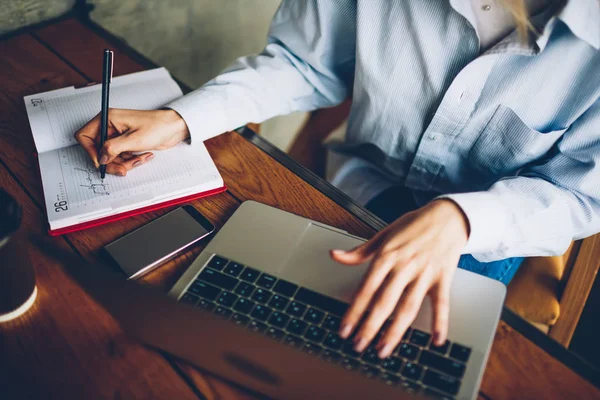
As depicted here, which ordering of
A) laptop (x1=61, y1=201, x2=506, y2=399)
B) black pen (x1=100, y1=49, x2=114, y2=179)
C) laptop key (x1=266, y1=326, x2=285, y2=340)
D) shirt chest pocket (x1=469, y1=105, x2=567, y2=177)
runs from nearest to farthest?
laptop (x1=61, y1=201, x2=506, y2=399), laptop key (x1=266, y1=326, x2=285, y2=340), black pen (x1=100, y1=49, x2=114, y2=179), shirt chest pocket (x1=469, y1=105, x2=567, y2=177)

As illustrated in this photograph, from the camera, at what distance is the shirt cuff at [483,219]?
646 mm

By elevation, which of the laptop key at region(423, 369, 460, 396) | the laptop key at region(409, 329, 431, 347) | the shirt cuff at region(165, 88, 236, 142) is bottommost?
the laptop key at region(423, 369, 460, 396)

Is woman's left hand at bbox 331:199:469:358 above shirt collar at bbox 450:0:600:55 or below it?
below

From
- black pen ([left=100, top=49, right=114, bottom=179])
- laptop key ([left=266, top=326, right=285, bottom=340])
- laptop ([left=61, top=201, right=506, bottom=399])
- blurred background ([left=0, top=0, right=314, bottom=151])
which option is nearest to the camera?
laptop ([left=61, top=201, right=506, bottom=399])

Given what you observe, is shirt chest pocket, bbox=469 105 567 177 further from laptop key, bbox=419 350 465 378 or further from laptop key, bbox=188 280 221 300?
laptop key, bbox=188 280 221 300

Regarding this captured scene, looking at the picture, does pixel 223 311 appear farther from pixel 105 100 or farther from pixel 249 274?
pixel 105 100

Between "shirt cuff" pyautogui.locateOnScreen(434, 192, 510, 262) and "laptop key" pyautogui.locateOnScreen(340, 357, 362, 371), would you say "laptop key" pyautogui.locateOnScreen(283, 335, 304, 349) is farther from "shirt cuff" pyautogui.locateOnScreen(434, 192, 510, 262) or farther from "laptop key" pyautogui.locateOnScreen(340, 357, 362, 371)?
"shirt cuff" pyautogui.locateOnScreen(434, 192, 510, 262)

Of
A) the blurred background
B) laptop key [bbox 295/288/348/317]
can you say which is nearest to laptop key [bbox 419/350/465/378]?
laptop key [bbox 295/288/348/317]

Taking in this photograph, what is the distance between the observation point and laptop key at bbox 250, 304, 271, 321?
57 cm

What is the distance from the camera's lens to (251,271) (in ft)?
2.04

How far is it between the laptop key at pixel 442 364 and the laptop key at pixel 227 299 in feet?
0.75

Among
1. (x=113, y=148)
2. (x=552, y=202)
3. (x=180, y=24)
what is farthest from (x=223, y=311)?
(x=180, y=24)

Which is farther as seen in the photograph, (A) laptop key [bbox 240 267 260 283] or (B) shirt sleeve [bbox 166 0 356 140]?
(B) shirt sleeve [bbox 166 0 356 140]

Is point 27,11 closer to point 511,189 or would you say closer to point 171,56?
point 171,56
